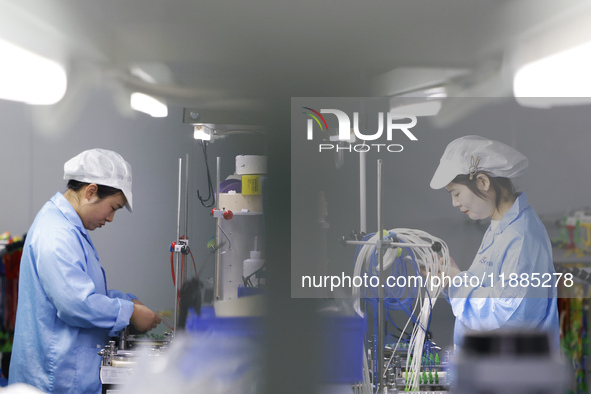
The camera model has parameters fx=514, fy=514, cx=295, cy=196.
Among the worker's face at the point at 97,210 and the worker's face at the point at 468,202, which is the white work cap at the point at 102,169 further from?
the worker's face at the point at 468,202

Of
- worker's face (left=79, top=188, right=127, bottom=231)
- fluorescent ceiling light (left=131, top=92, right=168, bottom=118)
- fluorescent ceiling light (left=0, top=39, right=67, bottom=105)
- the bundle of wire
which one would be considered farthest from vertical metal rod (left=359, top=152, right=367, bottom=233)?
fluorescent ceiling light (left=0, top=39, right=67, bottom=105)

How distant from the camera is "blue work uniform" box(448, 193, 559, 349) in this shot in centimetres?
191

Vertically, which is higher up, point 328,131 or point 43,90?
point 43,90

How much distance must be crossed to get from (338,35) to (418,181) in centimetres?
63

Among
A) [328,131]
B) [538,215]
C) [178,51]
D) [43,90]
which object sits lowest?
[538,215]

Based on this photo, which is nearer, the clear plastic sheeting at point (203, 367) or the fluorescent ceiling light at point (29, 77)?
the clear plastic sheeting at point (203, 367)

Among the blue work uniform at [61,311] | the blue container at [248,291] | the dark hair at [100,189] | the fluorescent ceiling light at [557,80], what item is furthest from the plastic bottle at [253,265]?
the fluorescent ceiling light at [557,80]

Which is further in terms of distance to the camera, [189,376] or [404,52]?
[404,52]

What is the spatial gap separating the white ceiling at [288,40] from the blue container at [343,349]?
0.88 m

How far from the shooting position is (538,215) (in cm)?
194

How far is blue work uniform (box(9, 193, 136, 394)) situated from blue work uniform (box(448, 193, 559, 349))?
49.7 inches

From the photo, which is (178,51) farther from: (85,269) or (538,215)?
(538,215)

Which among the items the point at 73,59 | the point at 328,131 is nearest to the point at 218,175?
the point at 328,131

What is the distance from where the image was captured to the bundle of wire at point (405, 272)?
1938mm
